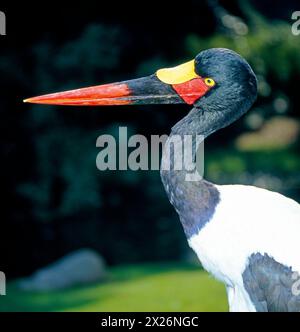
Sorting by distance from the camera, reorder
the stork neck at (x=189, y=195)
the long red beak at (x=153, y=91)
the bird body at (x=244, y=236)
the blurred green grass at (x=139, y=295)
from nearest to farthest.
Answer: the bird body at (x=244, y=236) < the stork neck at (x=189, y=195) < the long red beak at (x=153, y=91) < the blurred green grass at (x=139, y=295)

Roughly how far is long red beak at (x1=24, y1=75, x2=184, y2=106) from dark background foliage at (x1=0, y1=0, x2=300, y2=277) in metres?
4.27

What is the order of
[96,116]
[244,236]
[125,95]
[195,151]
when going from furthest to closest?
[96,116] → [125,95] → [195,151] → [244,236]

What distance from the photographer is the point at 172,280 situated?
251 inches

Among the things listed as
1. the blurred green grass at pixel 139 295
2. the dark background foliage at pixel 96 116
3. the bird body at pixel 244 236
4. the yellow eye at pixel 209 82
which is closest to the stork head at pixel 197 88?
the yellow eye at pixel 209 82

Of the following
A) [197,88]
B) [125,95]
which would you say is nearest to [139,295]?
[125,95]

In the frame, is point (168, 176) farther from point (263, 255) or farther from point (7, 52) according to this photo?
point (7, 52)

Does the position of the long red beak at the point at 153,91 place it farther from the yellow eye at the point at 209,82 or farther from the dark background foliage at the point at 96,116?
the dark background foliage at the point at 96,116

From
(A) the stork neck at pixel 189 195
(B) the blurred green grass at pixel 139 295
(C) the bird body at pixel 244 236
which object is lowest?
(C) the bird body at pixel 244 236

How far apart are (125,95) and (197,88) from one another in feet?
1.02

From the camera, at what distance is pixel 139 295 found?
5.99 meters

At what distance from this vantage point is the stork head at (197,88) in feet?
9.82

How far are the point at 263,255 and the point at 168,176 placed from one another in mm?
494

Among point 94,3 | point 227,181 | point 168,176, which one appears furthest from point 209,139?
point 168,176

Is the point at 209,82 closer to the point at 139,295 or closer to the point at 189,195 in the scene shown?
the point at 189,195
